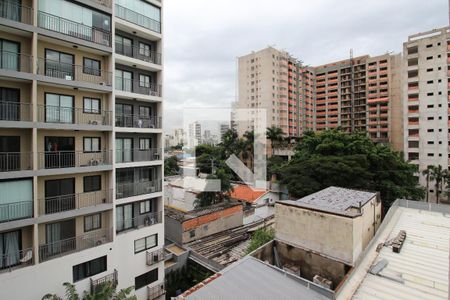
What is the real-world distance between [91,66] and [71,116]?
259 cm

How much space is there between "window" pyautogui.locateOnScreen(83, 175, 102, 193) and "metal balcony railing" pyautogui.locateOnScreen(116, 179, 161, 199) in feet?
2.77

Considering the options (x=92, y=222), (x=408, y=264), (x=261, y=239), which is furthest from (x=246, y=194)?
(x=408, y=264)

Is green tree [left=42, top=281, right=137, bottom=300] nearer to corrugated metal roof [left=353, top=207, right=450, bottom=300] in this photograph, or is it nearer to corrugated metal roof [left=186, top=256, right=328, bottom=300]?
corrugated metal roof [left=186, top=256, right=328, bottom=300]

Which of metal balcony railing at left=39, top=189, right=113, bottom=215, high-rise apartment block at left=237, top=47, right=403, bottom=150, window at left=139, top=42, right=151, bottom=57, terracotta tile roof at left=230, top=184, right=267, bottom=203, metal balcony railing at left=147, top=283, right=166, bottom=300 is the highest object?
high-rise apartment block at left=237, top=47, right=403, bottom=150

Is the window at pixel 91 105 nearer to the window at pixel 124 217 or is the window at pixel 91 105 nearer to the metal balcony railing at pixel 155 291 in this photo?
the window at pixel 124 217

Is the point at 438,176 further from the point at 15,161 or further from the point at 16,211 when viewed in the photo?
the point at 15,161

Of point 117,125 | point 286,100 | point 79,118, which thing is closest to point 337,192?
point 117,125

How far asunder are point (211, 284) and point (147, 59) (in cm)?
1165

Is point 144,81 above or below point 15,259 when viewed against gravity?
above

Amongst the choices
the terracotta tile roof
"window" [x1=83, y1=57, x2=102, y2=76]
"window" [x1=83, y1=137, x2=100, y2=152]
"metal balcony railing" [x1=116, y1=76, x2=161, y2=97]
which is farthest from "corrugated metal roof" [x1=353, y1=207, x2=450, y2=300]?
the terracotta tile roof

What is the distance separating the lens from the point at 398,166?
23609 millimetres

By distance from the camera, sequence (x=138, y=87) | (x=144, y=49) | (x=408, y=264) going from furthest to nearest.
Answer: (x=144, y=49) → (x=138, y=87) → (x=408, y=264)

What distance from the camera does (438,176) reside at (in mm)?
36312

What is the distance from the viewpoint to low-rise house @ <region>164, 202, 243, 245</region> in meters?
18.5
